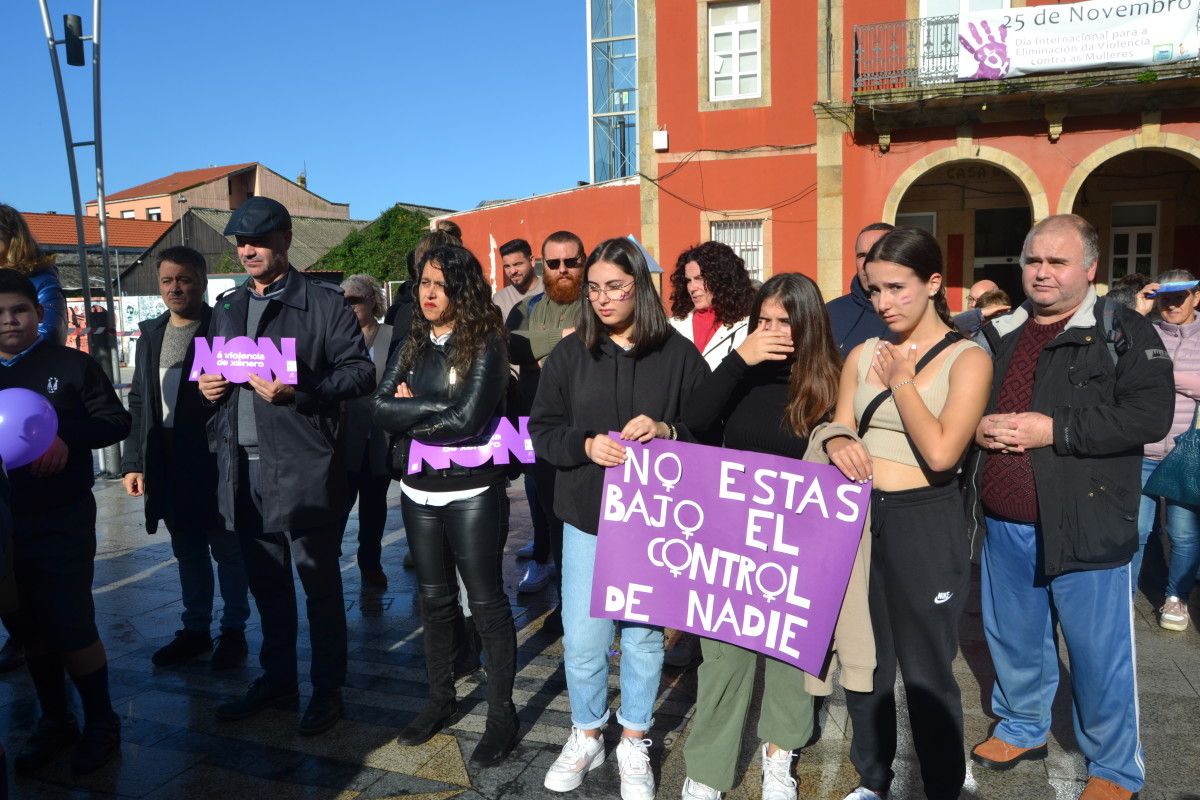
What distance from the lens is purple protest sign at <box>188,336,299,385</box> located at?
148 inches

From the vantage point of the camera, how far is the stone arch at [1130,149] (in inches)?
582

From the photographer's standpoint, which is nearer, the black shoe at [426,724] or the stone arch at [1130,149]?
the black shoe at [426,724]

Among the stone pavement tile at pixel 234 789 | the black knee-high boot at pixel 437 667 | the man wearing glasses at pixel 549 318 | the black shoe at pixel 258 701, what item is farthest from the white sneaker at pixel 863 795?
the black shoe at pixel 258 701

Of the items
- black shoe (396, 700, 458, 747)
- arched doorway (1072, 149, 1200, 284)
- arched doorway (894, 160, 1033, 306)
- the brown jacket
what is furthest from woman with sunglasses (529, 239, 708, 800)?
arched doorway (1072, 149, 1200, 284)

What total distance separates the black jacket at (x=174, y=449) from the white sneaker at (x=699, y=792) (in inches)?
109

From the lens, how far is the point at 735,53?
1672cm

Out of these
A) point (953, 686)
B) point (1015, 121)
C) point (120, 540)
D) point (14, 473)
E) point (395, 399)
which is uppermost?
point (1015, 121)

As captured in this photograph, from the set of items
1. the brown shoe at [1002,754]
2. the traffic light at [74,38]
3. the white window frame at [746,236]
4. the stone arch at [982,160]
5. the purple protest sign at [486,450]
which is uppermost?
the traffic light at [74,38]

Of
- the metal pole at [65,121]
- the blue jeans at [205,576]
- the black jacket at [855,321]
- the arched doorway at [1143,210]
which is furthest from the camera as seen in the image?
the arched doorway at [1143,210]

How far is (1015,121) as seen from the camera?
51.0ft

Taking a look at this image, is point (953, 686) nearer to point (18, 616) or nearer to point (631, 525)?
point (631, 525)

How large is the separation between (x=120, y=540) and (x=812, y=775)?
6413mm

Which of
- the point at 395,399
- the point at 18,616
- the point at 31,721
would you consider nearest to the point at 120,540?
the point at 31,721

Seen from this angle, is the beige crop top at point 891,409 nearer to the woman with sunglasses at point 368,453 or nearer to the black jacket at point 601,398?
the black jacket at point 601,398
